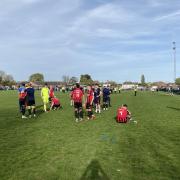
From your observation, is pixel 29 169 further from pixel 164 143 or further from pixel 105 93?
pixel 105 93

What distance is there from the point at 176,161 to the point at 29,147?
4943mm

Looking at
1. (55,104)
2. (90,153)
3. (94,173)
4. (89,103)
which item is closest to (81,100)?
(89,103)

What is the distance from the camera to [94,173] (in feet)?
25.8

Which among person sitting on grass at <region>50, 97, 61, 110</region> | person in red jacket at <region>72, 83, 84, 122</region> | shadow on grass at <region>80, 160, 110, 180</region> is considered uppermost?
person in red jacket at <region>72, 83, 84, 122</region>

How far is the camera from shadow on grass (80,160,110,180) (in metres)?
7.54

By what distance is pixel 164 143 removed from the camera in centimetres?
1142

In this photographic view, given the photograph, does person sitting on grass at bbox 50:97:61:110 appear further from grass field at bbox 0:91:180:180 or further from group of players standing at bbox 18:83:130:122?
grass field at bbox 0:91:180:180

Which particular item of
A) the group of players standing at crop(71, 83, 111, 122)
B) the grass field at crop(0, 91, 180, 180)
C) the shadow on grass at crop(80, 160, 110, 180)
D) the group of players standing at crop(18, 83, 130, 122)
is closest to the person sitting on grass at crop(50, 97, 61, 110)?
the group of players standing at crop(18, 83, 130, 122)

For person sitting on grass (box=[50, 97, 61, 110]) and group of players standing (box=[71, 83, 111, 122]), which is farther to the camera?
person sitting on grass (box=[50, 97, 61, 110])

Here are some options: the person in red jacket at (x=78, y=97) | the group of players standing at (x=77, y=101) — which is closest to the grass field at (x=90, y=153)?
the group of players standing at (x=77, y=101)

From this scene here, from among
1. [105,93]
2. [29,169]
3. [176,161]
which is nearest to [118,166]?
[176,161]

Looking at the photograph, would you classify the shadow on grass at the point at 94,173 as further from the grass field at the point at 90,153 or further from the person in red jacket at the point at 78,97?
the person in red jacket at the point at 78,97

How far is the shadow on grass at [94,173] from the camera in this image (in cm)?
754

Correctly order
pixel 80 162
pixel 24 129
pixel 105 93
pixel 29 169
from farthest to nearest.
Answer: pixel 105 93, pixel 24 129, pixel 80 162, pixel 29 169
